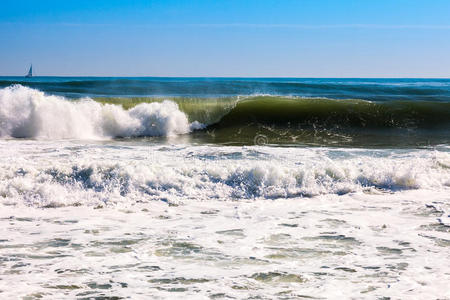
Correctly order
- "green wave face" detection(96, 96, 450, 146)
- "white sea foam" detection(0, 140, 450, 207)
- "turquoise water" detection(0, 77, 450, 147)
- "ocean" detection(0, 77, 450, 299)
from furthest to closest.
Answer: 1. "green wave face" detection(96, 96, 450, 146)
2. "turquoise water" detection(0, 77, 450, 147)
3. "white sea foam" detection(0, 140, 450, 207)
4. "ocean" detection(0, 77, 450, 299)

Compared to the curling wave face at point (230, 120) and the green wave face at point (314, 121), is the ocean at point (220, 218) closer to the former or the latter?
the curling wave face at point (230, 120)

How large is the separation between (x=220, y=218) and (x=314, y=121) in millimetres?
11588

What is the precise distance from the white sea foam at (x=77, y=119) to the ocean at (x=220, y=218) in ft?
0.36

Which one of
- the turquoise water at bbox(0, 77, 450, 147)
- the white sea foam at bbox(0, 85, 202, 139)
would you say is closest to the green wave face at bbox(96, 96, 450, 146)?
the turquoise water at bbox(0, 77, 450, 147)

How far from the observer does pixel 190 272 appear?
4.50 metres

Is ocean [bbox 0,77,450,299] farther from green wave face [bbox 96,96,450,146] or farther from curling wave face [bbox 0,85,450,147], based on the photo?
green wave face [bbox 96,96,450,146]

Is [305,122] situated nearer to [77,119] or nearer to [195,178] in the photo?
[77,119]

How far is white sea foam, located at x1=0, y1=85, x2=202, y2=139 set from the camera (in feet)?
46.6

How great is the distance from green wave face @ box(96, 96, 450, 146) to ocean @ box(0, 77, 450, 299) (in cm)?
54

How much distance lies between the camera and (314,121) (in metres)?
17.4

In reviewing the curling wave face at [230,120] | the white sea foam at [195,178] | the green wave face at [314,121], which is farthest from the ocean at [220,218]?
the green wave face at [314,121]

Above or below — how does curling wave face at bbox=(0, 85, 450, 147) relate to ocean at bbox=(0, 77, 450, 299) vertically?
above

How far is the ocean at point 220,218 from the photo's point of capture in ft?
14.0

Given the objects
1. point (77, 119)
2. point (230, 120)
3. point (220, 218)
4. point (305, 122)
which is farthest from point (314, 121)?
point (220, 218)
